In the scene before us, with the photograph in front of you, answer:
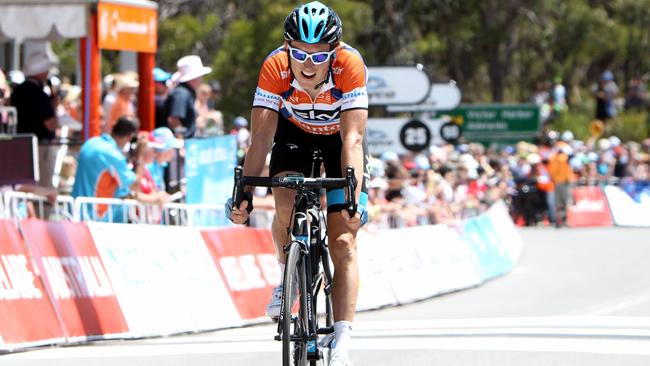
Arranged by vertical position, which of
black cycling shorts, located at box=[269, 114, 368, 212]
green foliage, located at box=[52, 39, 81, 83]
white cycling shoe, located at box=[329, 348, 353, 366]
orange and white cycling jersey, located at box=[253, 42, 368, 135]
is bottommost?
white cycling shoe, located at box=[329, 348, 353, 366]

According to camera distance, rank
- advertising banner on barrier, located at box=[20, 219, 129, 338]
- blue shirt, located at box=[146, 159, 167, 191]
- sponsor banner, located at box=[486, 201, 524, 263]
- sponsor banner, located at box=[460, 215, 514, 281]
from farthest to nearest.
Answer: sponsor banner, located at box=[486, 201, 524, 263]
sponsor banner, located at box=[460, 215, 514, 281]
blue shirt, located at box=[146, 159, 167, 191]
advertising banner on barrier, located at box=[20, 219, 129, 338]

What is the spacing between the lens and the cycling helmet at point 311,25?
823 centimetres

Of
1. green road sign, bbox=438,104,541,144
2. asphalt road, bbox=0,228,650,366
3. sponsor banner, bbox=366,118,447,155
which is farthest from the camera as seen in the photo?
green road sign, bbox=438,104,541,144

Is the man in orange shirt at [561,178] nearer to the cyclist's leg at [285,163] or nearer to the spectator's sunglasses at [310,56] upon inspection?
the cyclist's leg at [285,163]

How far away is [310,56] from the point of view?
832 cm

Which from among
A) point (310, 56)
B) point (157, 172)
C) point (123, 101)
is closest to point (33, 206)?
point (157, 172)

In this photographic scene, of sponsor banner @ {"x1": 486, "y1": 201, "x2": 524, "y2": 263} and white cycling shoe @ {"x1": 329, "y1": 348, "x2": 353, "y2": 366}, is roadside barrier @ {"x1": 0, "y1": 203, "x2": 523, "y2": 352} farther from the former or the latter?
sponsor banner @ {"x1": 486, "y1": 201, "x2": 524, "y2": 263}

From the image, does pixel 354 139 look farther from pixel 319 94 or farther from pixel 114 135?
pixel 114 135

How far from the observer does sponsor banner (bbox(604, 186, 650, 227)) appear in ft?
118

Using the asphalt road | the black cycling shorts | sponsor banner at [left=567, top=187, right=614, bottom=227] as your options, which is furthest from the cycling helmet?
sponsor banner at [left=567, top=187, right=614, bottom=227]

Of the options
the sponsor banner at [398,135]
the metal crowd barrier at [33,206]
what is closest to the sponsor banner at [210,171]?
the metal crowd barrier at [33,206]

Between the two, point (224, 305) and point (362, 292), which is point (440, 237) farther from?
point (224, 305)

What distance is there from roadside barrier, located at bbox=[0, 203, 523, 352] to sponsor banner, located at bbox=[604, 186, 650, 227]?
20.6m

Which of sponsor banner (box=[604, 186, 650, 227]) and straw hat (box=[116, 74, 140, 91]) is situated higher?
straw hat (box=[116, 74, 140, 91])
